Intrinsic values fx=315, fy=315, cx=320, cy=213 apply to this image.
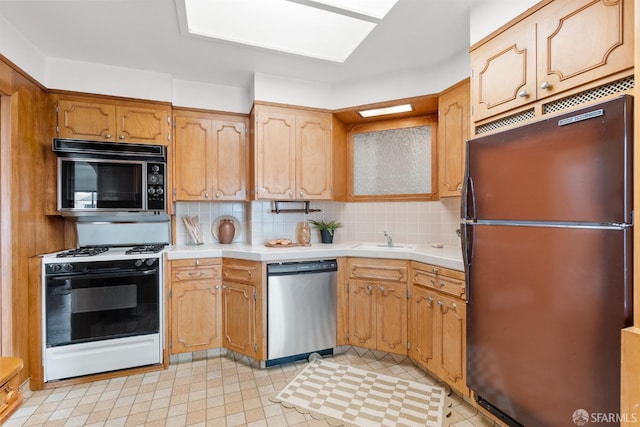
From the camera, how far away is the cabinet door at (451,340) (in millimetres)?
1947

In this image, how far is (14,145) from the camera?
2092mm

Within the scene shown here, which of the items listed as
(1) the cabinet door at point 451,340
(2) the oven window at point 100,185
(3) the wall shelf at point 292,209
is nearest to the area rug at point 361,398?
(1) the cabinet door at point 451,340

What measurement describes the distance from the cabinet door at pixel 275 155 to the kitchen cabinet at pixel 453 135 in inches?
51.0

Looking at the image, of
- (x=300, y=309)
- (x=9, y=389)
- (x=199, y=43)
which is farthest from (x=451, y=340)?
(x=199, y=43)

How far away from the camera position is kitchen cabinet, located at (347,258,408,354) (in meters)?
2.50

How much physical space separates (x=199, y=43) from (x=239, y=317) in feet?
6.96

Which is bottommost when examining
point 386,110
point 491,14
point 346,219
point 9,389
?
point 9,389

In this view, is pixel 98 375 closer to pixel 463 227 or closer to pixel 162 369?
pixel 162 369

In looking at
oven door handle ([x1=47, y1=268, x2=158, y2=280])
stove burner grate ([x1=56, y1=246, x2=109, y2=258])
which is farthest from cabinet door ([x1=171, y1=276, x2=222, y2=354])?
stove burner grate ([x1=56, y1=246, x2=109, y2=258])

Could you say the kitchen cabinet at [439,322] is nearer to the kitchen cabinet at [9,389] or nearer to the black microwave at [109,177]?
the kitchen cabinet at [9,389]

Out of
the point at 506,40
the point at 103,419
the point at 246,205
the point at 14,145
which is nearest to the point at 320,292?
the point at 246,205

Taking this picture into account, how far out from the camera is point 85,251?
8.30ft

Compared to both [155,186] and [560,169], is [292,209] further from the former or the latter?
[560,169]

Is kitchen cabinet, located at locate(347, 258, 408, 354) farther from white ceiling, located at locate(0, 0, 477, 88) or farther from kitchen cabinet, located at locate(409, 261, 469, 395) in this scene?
white ceiling, located at locate(0, 0, 477, 88)
